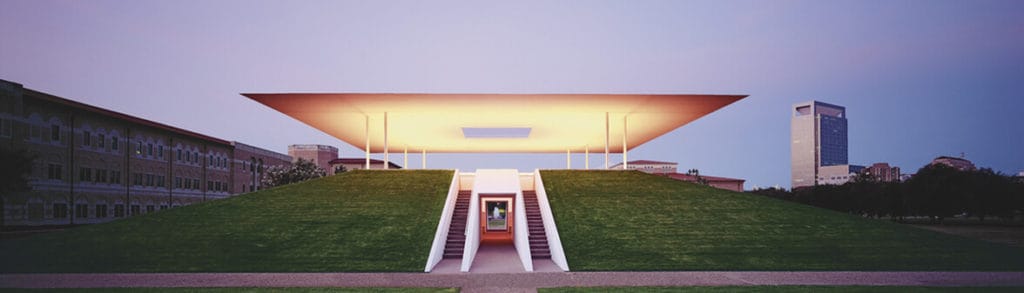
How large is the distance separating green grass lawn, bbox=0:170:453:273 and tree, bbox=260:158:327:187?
149 feet

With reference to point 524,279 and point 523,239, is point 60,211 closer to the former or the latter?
point 523,239

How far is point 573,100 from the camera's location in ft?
A: 90.5

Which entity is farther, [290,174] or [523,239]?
[290,174]

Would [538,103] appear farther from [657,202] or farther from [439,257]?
→ [439,257]

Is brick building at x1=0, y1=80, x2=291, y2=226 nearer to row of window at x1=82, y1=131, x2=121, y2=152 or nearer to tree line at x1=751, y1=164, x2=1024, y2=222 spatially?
→ row of window at x1=82, y1=131, x2=121, y2=152

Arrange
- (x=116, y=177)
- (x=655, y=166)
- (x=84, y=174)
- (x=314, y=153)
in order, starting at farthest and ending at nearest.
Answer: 1. (x=655, y=166)
2. (x=314, y=153)
3. (x=116, y=177)
4. (x=84, y=174)

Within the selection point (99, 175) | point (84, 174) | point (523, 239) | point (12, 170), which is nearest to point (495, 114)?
point (523, 239)

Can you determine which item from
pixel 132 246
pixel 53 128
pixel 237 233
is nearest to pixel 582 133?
pixel 237 233

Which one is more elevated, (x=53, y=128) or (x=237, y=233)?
(x=53, y=128)

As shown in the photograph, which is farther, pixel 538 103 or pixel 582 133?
pixel 582 133

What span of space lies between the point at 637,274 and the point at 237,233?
12465 millimetres

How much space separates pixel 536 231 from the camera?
23078 millimetres

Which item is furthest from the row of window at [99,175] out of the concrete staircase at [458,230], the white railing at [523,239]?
the white railing at [523,239]

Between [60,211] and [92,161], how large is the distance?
4.56 meters
